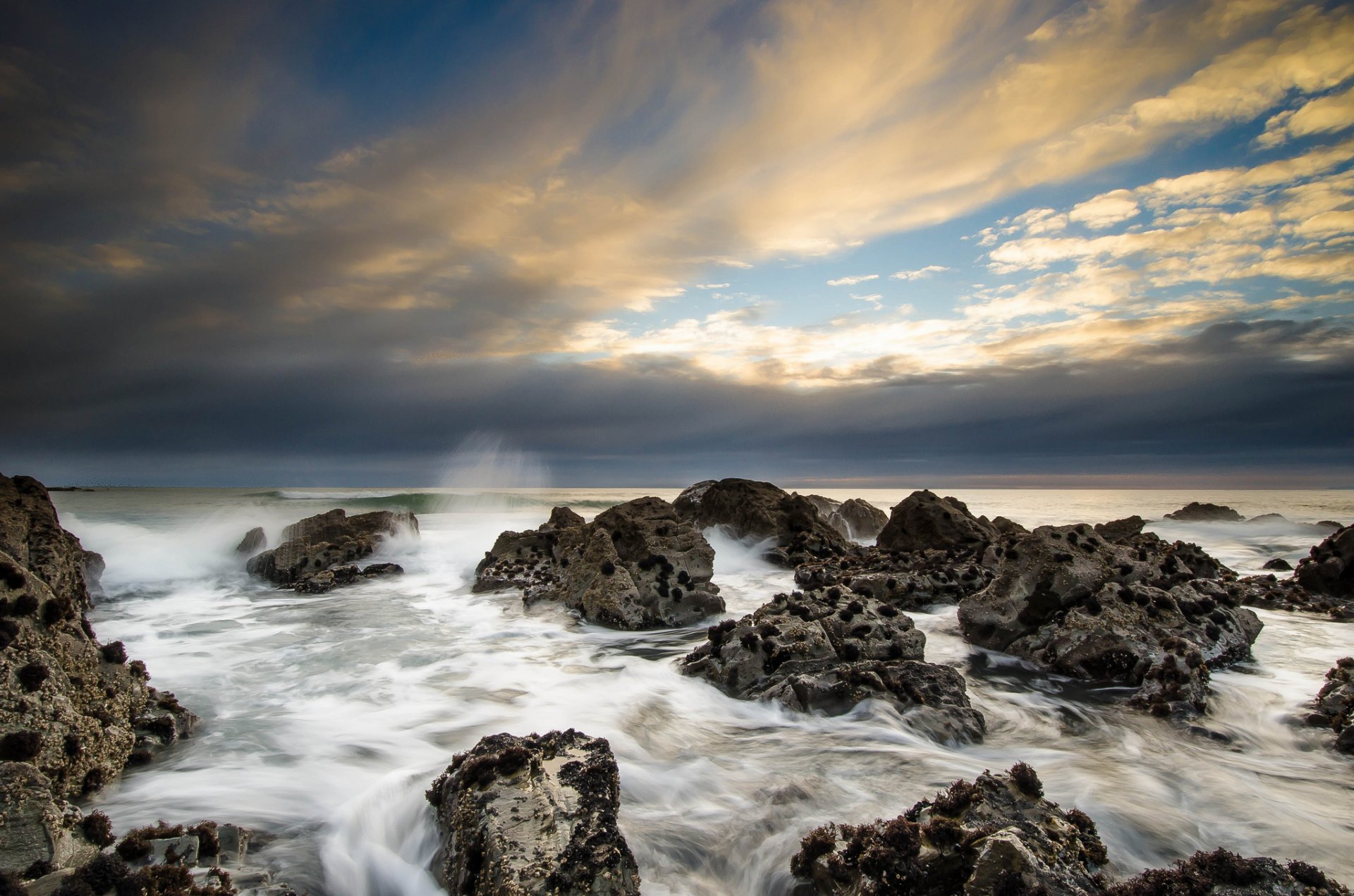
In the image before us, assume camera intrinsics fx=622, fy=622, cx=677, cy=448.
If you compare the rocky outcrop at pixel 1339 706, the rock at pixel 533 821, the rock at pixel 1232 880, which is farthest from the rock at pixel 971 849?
the rocky outcrop at pixel 1339 706

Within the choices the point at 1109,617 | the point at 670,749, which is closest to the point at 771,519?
the point at 1109,617

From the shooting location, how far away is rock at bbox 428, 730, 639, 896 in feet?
17.3

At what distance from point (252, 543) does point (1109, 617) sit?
3554cm

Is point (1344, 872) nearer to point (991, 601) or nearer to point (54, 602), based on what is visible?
point (991, 601)

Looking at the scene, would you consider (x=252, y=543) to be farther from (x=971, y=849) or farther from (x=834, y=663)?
(x=971, y=849)

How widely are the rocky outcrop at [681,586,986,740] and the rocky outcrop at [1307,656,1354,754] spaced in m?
4.91

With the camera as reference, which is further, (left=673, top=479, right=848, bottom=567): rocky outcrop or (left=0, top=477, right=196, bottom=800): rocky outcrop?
(left=673, top=479, right=848, bottom=567): rocky outcrop

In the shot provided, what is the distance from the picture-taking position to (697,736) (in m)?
9.98

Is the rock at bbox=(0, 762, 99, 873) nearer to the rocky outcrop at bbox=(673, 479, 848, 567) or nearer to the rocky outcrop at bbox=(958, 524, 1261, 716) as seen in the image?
the rocky outcrop at bbox=(958, 524, 1261, 716)

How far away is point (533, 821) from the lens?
5715 millimetres

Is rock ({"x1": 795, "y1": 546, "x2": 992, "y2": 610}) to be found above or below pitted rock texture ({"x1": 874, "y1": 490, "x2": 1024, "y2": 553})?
below

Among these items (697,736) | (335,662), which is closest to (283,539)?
(335,662)

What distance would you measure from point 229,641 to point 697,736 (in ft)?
45.5

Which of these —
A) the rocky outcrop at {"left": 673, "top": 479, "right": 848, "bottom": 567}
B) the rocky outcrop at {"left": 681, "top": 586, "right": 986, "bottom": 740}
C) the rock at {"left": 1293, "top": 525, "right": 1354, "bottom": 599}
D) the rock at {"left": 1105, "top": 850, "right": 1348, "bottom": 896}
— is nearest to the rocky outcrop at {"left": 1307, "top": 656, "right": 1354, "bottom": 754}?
the rocky outcrop at {"left": 681, "top": 586, "right": 986, "bottom": 740}
